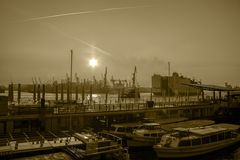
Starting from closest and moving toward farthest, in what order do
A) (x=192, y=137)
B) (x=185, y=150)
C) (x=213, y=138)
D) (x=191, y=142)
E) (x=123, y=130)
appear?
(x=185, y=150), (x=191, y=142), (x=192, y=137), (x=213, y=138), (x=123, y=130)

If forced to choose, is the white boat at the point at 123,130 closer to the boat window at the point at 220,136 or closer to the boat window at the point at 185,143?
the boat window at the point at 185,143

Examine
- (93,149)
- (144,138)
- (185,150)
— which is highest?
(93,149)

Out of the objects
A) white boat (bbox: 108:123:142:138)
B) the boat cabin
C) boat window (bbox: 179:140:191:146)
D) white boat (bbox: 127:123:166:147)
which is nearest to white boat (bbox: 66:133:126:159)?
the boat cabin

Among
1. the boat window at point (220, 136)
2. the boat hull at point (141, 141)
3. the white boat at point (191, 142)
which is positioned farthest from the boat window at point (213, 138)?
the boat hull at point (141, 141)

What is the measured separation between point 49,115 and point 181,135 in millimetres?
17010

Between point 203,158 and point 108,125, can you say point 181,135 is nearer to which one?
point 203,158

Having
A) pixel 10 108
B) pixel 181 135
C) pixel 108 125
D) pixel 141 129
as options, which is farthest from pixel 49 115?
pixel 181 135

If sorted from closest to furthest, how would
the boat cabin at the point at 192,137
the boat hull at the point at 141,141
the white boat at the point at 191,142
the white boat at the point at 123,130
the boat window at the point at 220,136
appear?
the white boat at the point at 191,142, the boat cabin at the point at 192,137, the boat hull at the point at 141,141, the boat window at the point at 220,136, the white boat at the point at 123,130

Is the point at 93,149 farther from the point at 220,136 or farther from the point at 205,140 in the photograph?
the point at 220,136

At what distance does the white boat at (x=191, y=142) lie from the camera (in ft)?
79.2

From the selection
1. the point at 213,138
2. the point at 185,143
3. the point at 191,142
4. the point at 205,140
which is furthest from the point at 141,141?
the point at 213,138

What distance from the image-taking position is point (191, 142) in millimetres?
25219

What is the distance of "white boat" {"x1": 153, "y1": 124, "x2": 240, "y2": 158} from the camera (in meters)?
24.1

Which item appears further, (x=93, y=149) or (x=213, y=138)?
(x=213, y=138)
